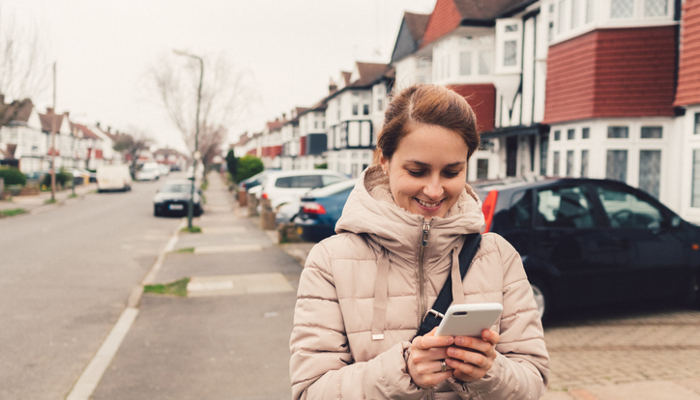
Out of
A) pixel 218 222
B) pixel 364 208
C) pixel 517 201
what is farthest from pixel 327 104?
pixel 364 208

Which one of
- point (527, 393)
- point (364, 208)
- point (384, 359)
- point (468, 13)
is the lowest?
point (527, 393)

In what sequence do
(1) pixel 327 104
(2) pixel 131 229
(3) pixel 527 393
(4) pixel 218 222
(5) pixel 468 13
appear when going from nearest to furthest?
(3) pixel 527 393
(2) pixel 131 229
(5) pixel 468 13
(4) pixel 218 222
(1) pixel 327 104

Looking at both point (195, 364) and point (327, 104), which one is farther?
point (327, 104)

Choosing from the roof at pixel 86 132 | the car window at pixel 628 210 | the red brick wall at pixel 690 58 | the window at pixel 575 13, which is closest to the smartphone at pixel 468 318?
the car window at pixel 628 210

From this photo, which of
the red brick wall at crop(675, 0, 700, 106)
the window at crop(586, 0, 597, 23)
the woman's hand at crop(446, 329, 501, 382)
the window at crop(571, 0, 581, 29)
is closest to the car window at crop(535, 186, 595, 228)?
the woman's hand at crop(446, 329, 501, 382)

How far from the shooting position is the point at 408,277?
5.45 ft

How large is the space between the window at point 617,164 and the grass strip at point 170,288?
918 centimetres

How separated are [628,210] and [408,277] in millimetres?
5294

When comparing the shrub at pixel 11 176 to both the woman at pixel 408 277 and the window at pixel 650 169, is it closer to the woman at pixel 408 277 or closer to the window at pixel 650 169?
the window at pixel 650 169

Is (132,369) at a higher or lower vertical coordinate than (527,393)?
lower

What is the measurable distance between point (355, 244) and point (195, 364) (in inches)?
156

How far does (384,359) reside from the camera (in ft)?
4.86

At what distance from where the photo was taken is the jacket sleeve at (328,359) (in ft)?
4.81

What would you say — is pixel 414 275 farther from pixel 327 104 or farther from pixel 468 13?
pixel 327 104
